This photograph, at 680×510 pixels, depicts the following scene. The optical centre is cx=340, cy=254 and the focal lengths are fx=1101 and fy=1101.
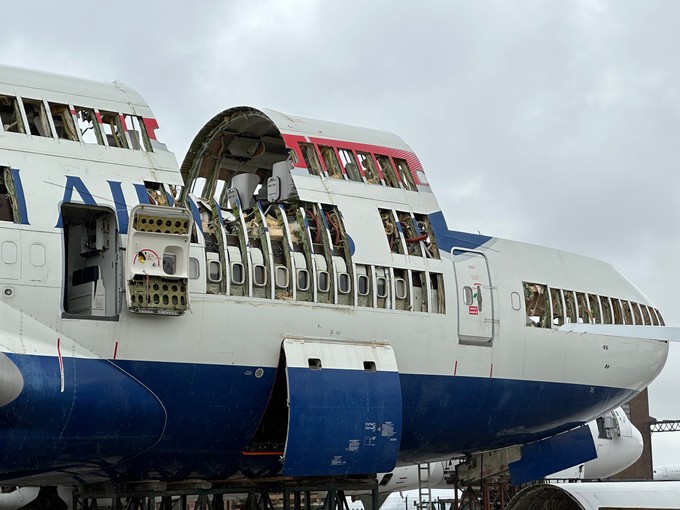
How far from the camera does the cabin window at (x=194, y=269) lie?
58.5ft

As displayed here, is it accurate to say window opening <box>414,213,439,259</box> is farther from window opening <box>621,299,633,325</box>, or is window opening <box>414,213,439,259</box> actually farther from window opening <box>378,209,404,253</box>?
window opening <box>621,299,633,325</box>

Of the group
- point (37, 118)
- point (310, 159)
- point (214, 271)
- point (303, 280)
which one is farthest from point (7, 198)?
point (310, 159)

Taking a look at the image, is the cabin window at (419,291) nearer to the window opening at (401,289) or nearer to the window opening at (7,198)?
the window opening at (401,289)

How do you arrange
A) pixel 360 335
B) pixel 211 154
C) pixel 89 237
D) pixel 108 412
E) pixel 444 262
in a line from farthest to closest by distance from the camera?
pixel 211 154
pixel 444 262
pixel 360 335
pixel 89 237
pixel 108 412

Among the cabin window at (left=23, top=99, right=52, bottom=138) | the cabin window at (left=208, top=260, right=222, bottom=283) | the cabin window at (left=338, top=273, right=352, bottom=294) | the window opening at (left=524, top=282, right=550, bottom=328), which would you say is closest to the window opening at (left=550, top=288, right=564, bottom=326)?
the window opening at (left=524, top=282, right=550, bottom=328)

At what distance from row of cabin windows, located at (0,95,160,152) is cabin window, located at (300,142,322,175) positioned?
3158mm

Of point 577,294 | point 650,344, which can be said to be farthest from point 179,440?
point 650,344

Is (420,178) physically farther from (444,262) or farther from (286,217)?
(286,217)

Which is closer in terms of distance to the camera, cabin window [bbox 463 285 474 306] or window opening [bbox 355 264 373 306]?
window opening [bbox 355 264 373 306]

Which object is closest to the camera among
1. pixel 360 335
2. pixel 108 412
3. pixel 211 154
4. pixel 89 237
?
pixel 108 412

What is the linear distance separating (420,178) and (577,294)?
14.9ft

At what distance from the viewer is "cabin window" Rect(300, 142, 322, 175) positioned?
67.9 feet

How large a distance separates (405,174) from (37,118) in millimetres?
7559

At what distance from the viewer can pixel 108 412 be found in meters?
17.0
